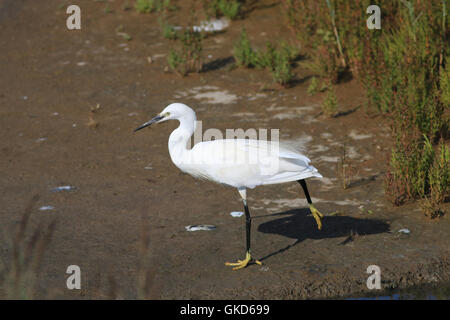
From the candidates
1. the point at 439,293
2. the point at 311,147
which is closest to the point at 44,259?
the point at 439,293

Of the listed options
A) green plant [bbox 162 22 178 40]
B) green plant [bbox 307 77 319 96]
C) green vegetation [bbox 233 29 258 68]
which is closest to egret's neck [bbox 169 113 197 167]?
green plant [bbox 307 77 319 96]

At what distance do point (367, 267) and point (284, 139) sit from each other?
3.43 metres

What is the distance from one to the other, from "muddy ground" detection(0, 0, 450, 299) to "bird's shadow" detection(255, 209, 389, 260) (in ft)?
0.07

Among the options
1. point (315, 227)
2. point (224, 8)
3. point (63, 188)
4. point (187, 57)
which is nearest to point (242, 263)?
point (315, 227)

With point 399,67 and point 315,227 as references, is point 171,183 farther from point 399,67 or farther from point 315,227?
point 399,67

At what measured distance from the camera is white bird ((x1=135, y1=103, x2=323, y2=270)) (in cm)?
554

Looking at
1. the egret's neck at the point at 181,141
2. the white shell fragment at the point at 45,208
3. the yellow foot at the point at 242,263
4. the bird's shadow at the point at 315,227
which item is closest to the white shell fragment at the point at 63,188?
the white shell fragment at the point at 45,208

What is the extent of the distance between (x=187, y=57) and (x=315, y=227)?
569 cm

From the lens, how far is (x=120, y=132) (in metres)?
9.16

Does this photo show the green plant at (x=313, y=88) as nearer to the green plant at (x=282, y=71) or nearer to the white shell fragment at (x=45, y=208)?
the green plant at (x=282, y=71)

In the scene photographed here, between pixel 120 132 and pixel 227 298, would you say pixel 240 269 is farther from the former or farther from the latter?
pixel 120 132

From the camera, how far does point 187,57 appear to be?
11.1 meters

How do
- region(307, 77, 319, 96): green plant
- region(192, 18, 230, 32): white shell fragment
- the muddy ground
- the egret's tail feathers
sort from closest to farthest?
the muddy ground → the egret's tail feathers → region(307, 77, 319, 96): green plant → region(192, 18, 230, 32): white shell fragment

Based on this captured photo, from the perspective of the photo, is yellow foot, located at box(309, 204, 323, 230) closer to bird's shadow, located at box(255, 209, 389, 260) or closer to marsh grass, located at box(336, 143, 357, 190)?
bird's shadow, located at box(255, 209, 389, 260)
